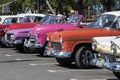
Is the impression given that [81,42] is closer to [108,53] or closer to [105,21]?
[105,21]

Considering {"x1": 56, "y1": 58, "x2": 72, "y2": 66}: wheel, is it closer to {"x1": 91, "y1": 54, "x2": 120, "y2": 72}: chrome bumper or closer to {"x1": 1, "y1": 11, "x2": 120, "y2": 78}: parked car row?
{"x1": 1, "y1": 11, "x2": 120, "y2": 78}: parked car row

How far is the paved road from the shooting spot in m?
11.5

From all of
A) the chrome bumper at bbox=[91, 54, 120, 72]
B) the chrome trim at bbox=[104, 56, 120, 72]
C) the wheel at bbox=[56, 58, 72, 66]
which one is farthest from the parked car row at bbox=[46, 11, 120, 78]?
the chrome trim at bbox=[104, 56, 120, 72]

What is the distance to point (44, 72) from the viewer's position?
12625 mm

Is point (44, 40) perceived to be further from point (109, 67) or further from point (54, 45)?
point (109, 67)

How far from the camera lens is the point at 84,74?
12133 millimetres

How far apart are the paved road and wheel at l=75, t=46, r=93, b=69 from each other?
236mm

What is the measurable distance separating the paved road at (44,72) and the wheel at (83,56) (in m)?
0.24

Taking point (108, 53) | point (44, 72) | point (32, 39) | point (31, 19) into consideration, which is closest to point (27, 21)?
point (31, 19)

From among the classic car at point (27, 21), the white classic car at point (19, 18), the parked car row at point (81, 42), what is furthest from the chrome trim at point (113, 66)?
the white classic car at point (19, 18)

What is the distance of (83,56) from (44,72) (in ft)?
4.48

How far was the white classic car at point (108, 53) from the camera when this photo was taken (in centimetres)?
961

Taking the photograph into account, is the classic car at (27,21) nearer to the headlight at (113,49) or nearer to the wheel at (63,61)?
the wheel at (63,61)

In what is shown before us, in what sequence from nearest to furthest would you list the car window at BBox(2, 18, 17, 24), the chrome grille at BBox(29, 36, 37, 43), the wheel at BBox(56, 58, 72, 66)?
1. the wheel at BBox(56, 58, 72, 66)
2. the chrome grille at BBox(29, 36, 37, 43)
3. the car window at BBox(2, 18, 17, 24)
